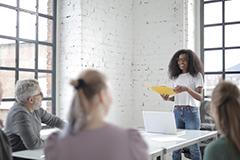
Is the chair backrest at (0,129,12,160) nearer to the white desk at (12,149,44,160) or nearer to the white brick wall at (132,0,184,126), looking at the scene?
the white desk at (12,149,44,160)

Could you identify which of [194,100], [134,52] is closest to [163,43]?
[134,52]

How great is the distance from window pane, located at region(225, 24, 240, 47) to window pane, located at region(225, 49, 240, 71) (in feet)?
0.31

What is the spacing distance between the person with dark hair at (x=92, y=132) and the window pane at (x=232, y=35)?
354 centimetres

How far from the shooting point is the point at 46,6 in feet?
13.0

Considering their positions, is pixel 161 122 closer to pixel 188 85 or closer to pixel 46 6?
pixel 188 85

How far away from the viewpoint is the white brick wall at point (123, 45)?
399 centimetres

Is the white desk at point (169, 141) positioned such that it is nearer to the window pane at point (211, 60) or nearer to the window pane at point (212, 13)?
the window pane at point (211, 60)

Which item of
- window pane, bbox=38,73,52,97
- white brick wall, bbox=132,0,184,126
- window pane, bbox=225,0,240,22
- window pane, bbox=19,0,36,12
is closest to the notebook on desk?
window pane, bbox=38,73,52,97

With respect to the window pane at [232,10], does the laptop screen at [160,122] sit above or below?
below

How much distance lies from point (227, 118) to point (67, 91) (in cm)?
276

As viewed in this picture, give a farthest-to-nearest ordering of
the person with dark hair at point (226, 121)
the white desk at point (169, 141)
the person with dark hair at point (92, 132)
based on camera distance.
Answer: the white desk at point (169, 141)
the person with dark hair at point (226, 121)
the person with dark hair at point (92, 132)

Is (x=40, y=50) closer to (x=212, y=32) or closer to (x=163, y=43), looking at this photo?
(x=163, y=43)

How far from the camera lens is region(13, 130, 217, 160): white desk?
205 centimetres

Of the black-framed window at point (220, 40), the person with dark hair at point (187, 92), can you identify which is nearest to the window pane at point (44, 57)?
the person with dark hair at point (187, 92)
